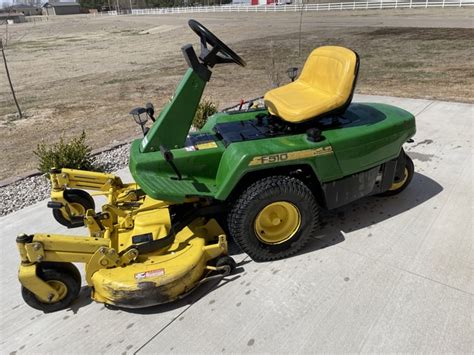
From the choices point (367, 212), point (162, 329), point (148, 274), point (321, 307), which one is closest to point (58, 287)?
point (148, 274)

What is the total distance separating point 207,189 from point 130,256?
65 centimetres

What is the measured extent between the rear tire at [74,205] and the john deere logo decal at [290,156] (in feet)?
5.02

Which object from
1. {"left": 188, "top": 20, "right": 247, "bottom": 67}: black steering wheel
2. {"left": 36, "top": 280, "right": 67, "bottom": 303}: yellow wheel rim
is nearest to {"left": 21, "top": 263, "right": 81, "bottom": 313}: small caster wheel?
{"left": 36, "top": 280, "right": 67, "bottom": 303}: yellow wheel rim

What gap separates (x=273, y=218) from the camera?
8.86 feet

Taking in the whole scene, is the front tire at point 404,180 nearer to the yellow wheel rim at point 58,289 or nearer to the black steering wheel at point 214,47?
the black steering wheel at point 214,47

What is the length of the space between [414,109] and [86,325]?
5.30 metres

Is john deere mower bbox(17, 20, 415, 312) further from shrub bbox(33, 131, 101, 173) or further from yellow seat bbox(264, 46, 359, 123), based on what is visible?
shrub bbox(33, 131, 101, 173)

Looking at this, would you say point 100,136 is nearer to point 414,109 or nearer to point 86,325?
point 86,325

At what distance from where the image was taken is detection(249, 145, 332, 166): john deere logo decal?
2484 mm

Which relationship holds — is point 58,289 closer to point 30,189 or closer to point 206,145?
point 206,145

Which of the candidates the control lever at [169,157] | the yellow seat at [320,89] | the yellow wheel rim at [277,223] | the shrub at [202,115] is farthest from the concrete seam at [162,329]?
the shrub at [202,115]

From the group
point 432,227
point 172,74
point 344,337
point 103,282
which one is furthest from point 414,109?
point 172,74

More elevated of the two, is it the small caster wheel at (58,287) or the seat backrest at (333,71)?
the seat backrest at (333,71)

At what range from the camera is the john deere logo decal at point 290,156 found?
2484 millimetres
